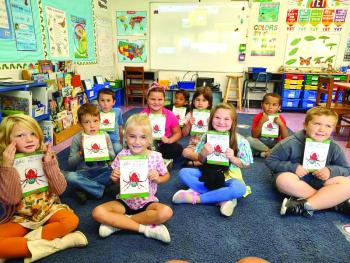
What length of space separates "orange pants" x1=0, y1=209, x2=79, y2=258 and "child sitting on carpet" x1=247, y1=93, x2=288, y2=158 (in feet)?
6.47

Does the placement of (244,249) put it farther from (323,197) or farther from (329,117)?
(329,117)

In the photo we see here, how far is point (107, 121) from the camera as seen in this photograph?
249 centimetres

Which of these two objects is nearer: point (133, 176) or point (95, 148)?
point (133, 176)

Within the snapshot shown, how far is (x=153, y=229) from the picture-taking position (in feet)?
4.91

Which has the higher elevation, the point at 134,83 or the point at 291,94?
the point at 134,83

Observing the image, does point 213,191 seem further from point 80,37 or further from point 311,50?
point 311,50

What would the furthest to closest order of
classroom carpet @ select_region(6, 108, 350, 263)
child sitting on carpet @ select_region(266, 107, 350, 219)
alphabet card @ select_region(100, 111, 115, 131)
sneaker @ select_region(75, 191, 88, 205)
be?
alphabet card @ select_region(100, 111, 115, 131), sneaker @ select_region(75, 191, 88, 205), child sitting on carpet @ select_region(266, 107, 350, 219), classroom carpet @ select_region(6, 108, 350, 263)

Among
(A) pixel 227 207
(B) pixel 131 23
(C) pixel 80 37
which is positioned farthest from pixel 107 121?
(B) pixel 131 23

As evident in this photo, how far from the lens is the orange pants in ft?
4.14

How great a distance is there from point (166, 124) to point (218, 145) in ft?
3.01

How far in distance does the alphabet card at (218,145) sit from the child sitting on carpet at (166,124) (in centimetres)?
71

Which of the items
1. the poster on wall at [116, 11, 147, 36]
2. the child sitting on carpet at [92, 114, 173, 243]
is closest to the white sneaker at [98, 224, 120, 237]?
the child sitting on carpet at [92, 114, 173, 243]

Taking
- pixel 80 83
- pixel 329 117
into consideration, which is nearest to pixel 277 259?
pixel 329 117

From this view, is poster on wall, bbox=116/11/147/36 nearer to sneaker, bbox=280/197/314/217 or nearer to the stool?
the stool
